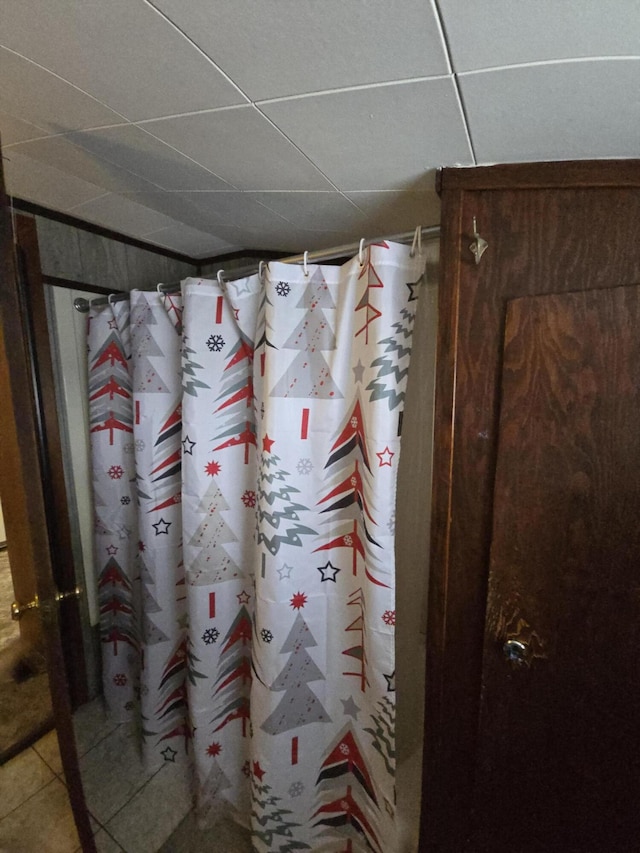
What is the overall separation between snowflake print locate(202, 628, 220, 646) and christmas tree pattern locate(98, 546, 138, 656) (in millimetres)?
522

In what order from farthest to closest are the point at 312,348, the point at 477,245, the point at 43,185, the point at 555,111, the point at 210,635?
the point at 210,635 < the point at 43,185 < the point at 312,348 < the point at 477,245 < the point at 555,111

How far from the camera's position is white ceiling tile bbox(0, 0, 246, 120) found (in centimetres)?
49

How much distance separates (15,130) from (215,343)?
0.63 m

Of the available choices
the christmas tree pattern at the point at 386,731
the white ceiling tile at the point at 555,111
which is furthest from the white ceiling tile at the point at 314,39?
the christmas tree pattern at the point at 386,731

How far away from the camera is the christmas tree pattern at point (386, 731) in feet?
3.20

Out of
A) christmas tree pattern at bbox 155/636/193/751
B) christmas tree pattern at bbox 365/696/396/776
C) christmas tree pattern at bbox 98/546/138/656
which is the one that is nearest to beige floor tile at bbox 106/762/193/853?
christmas tree pattern at bbox 155/636/193/751

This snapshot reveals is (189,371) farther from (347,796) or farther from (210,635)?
(347,796)

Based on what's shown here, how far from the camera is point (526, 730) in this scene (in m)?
0.86

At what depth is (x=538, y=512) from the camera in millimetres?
777

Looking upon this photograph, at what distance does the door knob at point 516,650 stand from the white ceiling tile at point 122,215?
1.68 metres

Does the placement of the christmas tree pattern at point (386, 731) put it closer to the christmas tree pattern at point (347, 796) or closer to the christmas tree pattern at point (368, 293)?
the christmas tree pattern at point (347, 796)

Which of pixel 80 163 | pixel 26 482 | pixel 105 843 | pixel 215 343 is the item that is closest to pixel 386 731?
pixel 105 843

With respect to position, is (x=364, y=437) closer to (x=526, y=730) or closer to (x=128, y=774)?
(x=526, y=730)

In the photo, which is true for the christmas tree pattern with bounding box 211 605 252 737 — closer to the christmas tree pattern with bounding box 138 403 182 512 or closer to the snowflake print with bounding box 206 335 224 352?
the christmas tree pattern with bounding box 138 403 182 512
